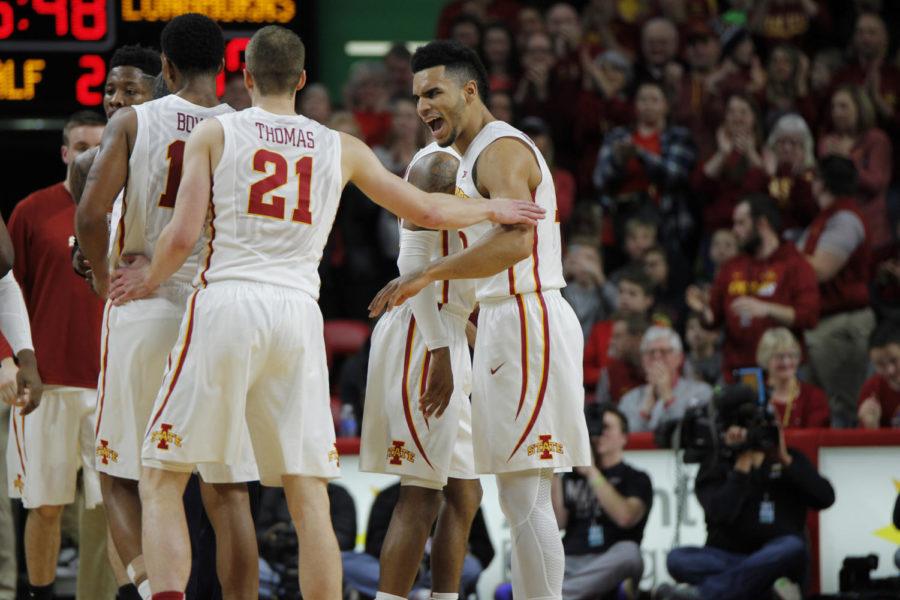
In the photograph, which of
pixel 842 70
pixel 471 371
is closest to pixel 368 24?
→ pixel 842 70

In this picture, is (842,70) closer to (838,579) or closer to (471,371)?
(838,579)

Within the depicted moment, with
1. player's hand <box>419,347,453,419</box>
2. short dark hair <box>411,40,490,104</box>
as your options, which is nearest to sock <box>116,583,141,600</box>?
player's hand <box>419,347,453,419</box>

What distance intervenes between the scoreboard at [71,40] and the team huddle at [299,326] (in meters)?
3.99

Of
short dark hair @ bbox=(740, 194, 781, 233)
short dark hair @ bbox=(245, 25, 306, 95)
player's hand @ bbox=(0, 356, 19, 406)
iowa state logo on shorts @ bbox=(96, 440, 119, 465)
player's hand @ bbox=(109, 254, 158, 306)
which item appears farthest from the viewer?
short dark hair @ bbox=(740, 194, 781, 233)

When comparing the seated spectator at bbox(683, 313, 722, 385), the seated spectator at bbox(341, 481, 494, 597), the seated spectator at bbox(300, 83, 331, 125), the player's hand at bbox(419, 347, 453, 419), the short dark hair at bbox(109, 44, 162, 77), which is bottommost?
the seated spectator at bbox(341, 481, 494, 597)

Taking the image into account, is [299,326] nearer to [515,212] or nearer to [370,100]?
[515,212]

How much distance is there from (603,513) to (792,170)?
447 centimetres

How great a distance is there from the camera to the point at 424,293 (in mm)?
6832

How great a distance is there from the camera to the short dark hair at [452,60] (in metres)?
6.89

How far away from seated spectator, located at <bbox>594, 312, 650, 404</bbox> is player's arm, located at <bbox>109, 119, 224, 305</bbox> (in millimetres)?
6145

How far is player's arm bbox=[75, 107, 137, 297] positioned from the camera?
6.42 metres

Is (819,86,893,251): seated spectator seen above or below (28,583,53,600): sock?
above

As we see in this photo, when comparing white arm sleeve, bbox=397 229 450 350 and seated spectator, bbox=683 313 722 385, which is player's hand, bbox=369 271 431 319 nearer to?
white arm sleeve, bbox=397 229 450 350

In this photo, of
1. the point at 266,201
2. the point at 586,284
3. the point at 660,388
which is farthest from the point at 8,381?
the point at 586,284
